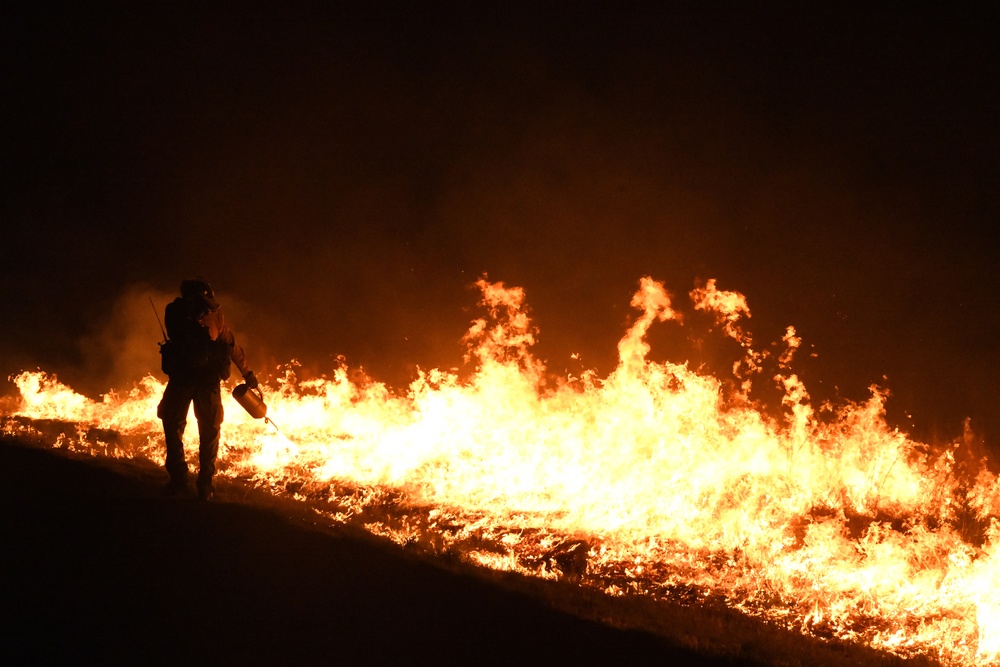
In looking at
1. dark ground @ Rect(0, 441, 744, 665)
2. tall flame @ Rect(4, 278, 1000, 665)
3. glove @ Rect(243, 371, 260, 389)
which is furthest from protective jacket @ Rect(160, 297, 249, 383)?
tall flame @ Rect(4, 278, 1000, 665)

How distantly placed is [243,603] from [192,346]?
3.91 metres

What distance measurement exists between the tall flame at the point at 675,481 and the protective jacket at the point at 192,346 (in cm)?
263

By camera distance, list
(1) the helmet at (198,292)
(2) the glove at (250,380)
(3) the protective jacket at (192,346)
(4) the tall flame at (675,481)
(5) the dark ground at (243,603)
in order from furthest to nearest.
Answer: (2) the glove at (250,380)
(1) the helmet at (198,292)
(3) the protective jacket at (192,346)
(4) the tall flame at (675,481)
(5) the dark ground at (243,603)

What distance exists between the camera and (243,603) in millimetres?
5086

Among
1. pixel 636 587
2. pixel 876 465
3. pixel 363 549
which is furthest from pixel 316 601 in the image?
pixel 876 465

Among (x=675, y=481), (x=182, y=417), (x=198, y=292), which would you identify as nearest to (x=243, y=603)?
(x=182, y=417)

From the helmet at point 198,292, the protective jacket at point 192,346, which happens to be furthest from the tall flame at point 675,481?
the helmet at point 198,292

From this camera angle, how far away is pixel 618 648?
4.88 metres

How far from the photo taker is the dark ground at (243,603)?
445 cm

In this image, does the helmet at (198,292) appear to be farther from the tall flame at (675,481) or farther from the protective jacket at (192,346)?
the tall flame at (675,481)

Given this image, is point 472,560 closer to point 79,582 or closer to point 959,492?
point 79,582

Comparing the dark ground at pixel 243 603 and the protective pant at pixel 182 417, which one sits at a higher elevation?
the protective pant at pixel 182 417

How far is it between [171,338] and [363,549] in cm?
343

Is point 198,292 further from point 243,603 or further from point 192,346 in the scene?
point 243,603
